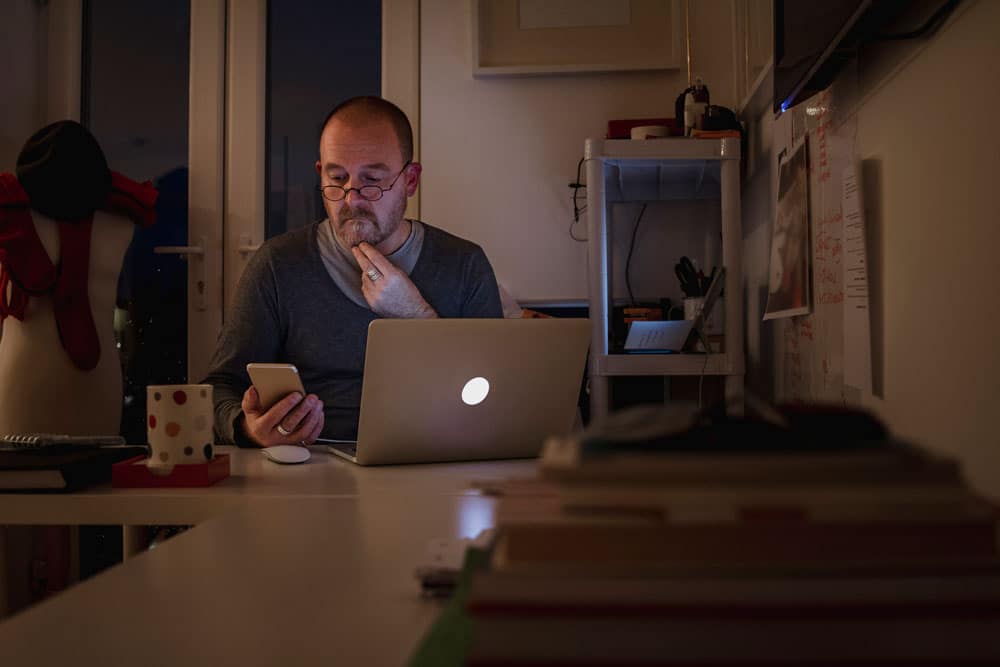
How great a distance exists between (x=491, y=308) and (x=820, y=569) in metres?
1.95

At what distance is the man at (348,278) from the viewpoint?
2.04 metres

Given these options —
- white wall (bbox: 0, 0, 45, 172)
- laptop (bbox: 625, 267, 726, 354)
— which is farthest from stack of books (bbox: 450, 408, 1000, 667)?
white wall (bbox: 0, 0, 45, 172)

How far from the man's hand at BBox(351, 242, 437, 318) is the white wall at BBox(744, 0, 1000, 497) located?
1.10 metres

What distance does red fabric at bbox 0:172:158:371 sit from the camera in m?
2.32

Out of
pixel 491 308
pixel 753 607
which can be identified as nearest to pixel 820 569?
pixel 753 607

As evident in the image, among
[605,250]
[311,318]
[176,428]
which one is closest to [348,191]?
[311,318]

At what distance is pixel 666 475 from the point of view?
0.33 meters

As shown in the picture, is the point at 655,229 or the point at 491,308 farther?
the point at 655,229

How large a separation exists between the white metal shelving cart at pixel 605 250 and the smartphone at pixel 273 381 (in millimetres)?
967

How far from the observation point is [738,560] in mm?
323

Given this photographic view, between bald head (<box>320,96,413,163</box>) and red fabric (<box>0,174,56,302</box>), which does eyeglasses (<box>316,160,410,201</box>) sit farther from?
red fabric (<box>0,174,56,302</box>)

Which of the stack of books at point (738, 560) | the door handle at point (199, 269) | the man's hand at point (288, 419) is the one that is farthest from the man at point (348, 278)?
the stack of books at point (738, 560)

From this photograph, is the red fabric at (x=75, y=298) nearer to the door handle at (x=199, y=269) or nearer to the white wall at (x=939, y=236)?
the door handle at (x=199, y=269)

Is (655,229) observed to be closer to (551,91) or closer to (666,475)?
(551,91)
